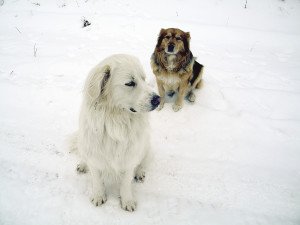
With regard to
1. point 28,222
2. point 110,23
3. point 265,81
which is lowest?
point 28,222

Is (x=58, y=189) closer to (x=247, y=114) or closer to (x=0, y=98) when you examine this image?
(x=0, y=98)

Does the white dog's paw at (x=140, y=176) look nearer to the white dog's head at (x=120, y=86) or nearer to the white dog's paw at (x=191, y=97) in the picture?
the white dog's head at (x=120, y=86)

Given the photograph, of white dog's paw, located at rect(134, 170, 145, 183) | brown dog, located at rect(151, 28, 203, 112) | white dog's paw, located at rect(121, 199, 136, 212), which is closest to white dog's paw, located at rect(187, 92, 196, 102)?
brown dog, located at rect(151, 28, 203, 112)

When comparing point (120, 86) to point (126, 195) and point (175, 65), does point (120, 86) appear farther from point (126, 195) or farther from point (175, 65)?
point (175, 65)

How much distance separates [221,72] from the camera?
14.8 feet

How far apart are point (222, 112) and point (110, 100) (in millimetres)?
2209

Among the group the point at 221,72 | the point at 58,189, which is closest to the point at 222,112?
the point at 221,72

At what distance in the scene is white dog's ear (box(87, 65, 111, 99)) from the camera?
1.89m

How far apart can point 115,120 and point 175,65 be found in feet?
5.61

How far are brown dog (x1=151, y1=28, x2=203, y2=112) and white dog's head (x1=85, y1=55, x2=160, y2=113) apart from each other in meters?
1.46

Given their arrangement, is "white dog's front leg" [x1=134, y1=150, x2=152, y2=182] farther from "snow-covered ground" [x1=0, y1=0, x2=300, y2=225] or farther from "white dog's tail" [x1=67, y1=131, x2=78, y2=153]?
"white dog's tail" [x1=67, y1=131, x2=78, y2=153]

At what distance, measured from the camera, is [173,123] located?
3.55 metres

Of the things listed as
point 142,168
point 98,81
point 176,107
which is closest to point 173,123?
point 176,107

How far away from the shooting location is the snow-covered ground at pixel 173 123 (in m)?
2.55
